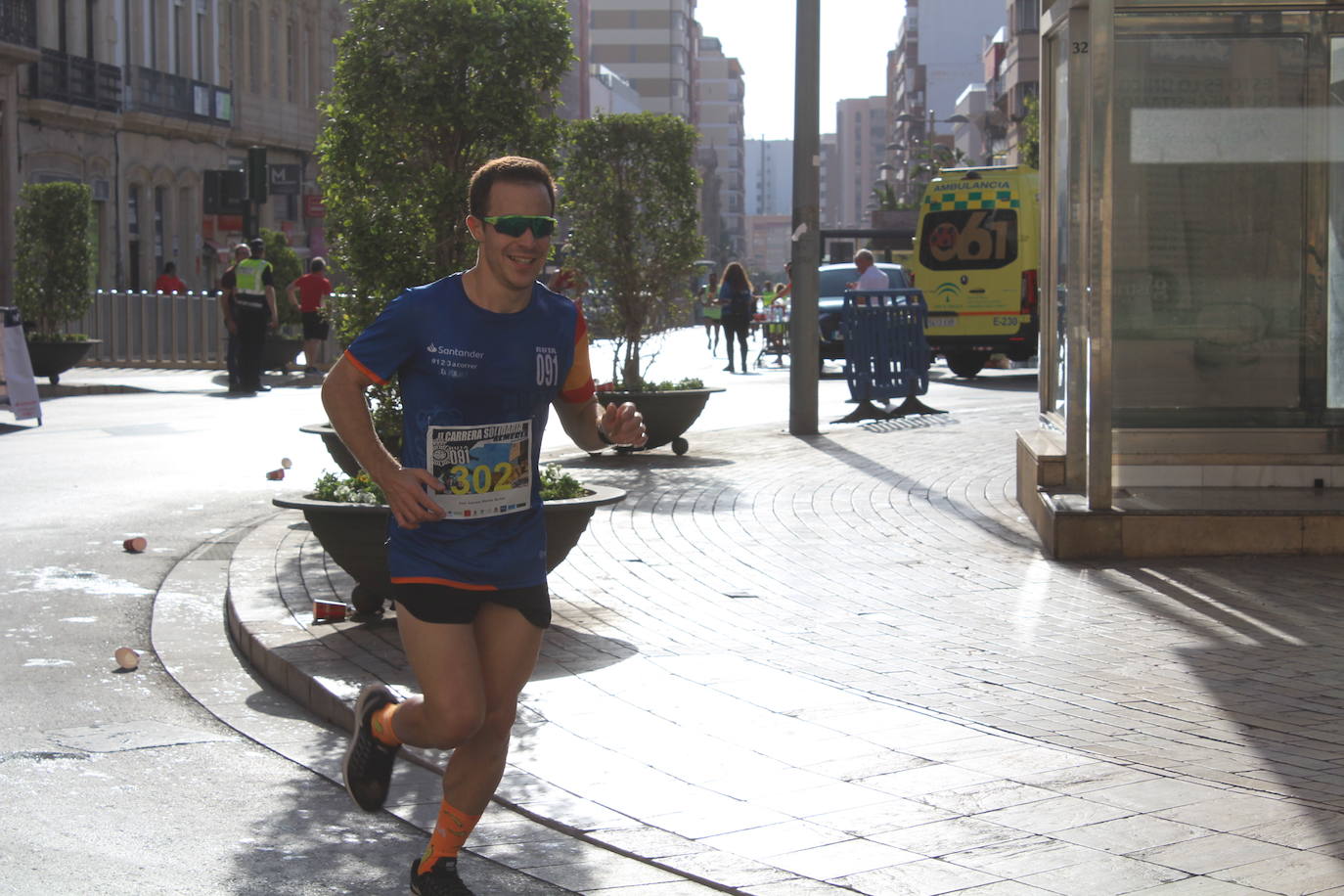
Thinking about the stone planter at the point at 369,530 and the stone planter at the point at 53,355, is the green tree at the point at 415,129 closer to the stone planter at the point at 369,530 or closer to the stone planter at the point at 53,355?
the stone planter at the point at 369,530

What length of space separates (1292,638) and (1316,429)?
373cm

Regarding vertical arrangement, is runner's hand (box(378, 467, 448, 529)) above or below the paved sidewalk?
above

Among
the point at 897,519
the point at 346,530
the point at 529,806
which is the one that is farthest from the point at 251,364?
the point at 529,806

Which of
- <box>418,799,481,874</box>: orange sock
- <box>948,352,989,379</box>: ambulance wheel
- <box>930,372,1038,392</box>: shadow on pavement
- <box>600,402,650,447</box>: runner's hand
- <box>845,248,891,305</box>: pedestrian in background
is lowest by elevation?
<box>418,799,481,874</box>: orange sock

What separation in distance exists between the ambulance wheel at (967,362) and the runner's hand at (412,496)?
23040mm

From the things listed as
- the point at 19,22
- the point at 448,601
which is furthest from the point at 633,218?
the point at 19,22

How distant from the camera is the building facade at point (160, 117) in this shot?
3984 cm

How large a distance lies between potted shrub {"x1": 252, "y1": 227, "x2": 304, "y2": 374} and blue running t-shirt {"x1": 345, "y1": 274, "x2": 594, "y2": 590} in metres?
21.2

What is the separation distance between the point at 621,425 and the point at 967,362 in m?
22.8

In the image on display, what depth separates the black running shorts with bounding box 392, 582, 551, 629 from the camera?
13.5 ft

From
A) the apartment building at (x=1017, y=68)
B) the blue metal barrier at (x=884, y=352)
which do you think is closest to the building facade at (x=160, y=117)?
the blue metal barrier at (x=884, y=352)

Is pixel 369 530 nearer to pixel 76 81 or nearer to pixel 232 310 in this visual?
pixel 232 310

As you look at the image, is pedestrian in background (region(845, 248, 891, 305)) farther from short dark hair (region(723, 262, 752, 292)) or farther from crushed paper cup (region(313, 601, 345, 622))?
crushed paper cup (region(313, 601, 345, 622))

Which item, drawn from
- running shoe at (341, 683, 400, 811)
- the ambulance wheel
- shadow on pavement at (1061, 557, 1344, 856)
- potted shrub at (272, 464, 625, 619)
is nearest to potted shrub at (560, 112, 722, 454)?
shadow on pavement at (1061, 557, 1344, 856)
